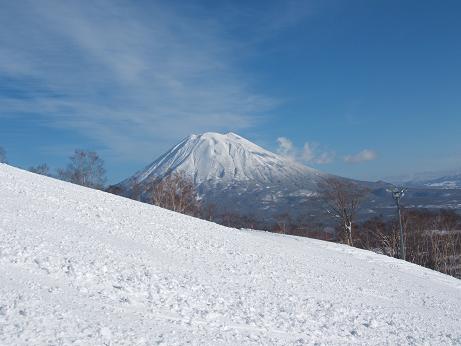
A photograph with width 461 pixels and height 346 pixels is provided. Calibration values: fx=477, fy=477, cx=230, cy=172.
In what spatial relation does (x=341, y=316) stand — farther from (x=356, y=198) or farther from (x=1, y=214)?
(x=356, y=198)

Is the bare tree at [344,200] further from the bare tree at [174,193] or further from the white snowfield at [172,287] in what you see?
the white snowfield at [172,287]

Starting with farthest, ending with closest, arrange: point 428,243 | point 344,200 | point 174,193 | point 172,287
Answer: point 428,243, point 174,193, point 344,200, point 172,287

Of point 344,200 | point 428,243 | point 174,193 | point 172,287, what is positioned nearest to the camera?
point 172,287

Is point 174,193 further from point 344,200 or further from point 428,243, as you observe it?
point 428,243

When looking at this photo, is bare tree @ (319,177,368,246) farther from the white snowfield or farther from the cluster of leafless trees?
the white snowfield

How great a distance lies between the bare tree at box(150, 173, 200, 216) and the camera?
157 ft

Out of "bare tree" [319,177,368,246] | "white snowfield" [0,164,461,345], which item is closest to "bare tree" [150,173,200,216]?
"bare tree" [319,177,368,246]

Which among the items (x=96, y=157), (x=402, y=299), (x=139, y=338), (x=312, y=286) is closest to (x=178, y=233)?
(x=312, y=286)

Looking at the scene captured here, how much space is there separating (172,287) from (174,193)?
3626cm

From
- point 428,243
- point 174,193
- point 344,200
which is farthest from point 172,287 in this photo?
point 428,243

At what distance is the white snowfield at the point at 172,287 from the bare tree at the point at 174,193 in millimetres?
23160

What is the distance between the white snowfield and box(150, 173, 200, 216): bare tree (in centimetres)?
2316

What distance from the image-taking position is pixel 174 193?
48.3 meters

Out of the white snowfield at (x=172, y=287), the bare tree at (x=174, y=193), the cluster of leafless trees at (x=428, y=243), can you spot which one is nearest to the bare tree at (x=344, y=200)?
the cluster of leafless trees at (x=428, y=243)
